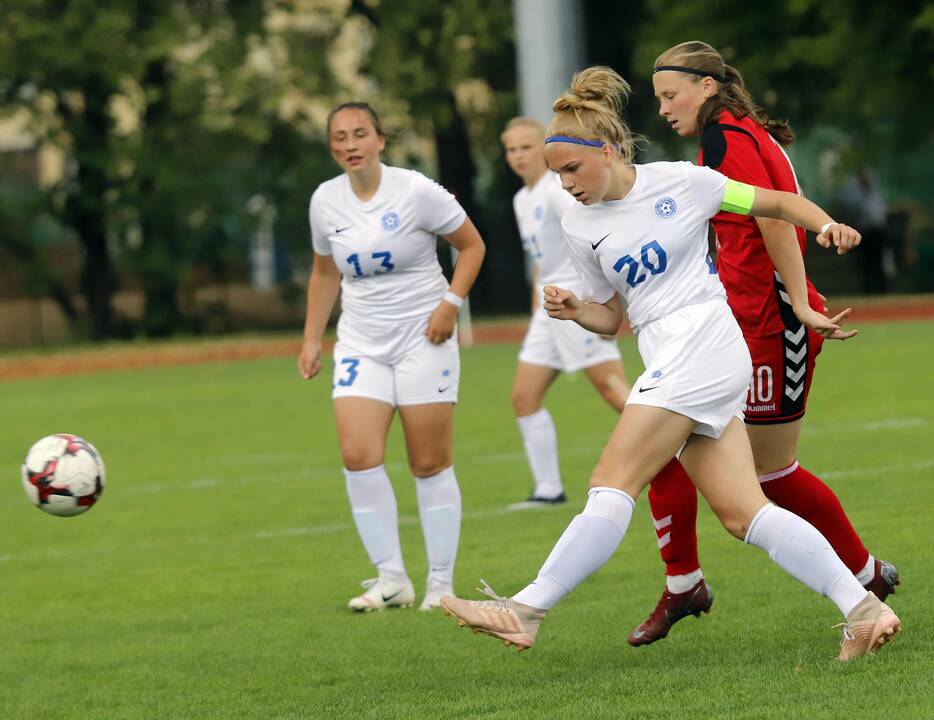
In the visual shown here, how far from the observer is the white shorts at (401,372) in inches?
303

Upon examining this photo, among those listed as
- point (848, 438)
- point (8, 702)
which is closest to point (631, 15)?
point (848, 438)

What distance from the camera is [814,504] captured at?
20.7 feet

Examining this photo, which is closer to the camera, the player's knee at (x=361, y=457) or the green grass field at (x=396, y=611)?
the green grass field at (x=396, y=611)

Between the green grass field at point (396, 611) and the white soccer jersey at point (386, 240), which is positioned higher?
the white soccer jersey at point (386, 240)

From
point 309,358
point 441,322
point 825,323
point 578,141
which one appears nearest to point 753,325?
point 825,323

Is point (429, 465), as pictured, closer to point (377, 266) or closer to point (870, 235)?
point (377, 266)

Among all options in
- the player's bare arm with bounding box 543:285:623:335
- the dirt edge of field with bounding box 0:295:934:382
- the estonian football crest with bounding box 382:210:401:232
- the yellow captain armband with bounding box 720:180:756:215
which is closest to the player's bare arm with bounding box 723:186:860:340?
the yellow captain armband with bounding box 720:180:756:215

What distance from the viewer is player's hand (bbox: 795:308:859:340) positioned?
5.56 meters

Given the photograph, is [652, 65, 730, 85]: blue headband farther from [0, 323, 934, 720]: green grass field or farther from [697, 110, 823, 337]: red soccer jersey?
[0, 323, 934, 720]: green grass field

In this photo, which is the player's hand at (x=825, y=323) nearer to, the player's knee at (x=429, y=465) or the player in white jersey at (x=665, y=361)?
the player in white jersey at (x=665, y=361)

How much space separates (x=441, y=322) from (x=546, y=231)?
10.7 feet

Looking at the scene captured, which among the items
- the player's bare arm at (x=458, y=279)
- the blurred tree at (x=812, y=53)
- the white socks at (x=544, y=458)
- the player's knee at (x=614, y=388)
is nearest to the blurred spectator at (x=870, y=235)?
the blurred tree at (x=812, y=53)

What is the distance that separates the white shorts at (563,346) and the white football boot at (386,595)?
318 cm

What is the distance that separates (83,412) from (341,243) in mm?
11764
